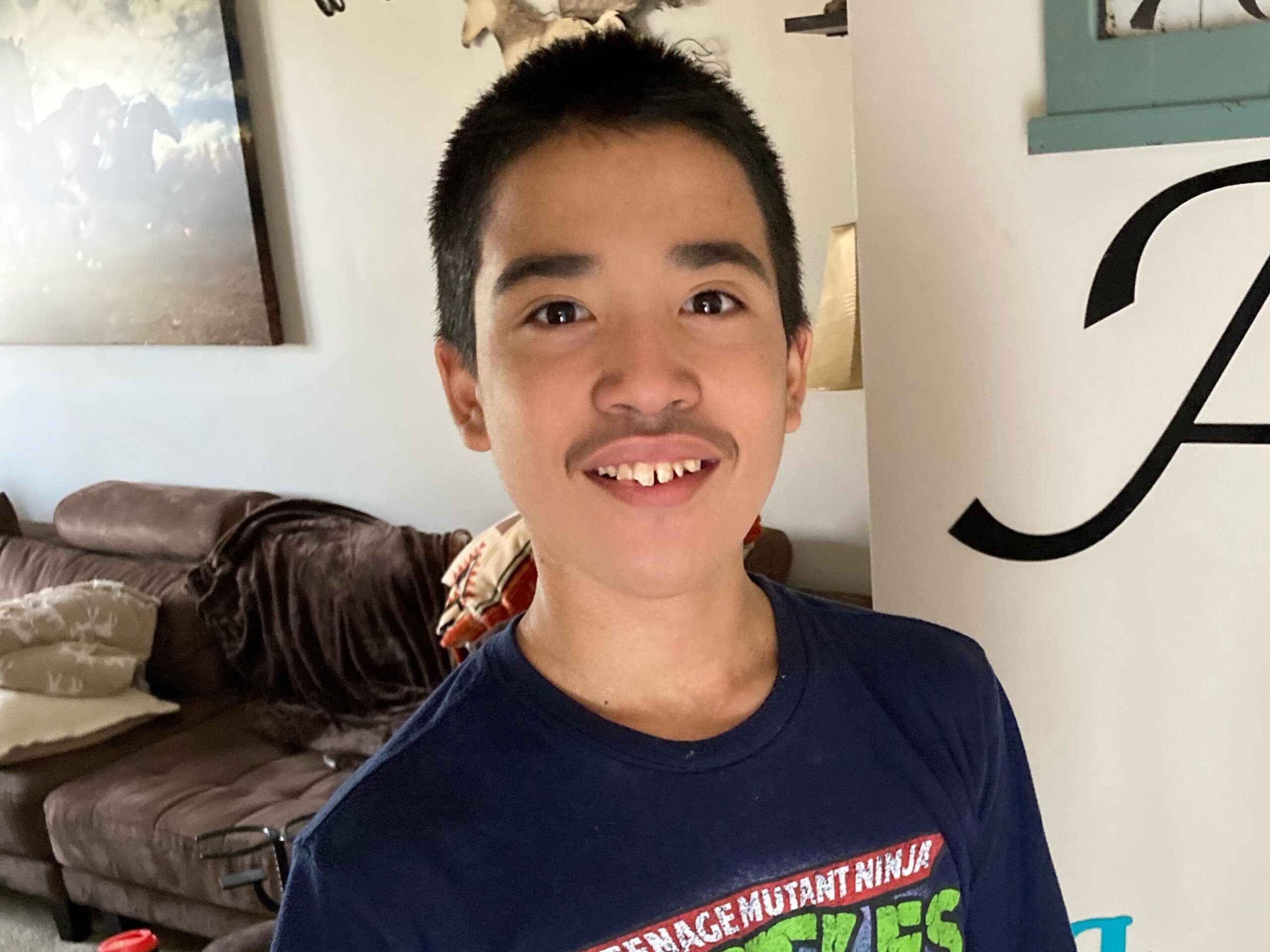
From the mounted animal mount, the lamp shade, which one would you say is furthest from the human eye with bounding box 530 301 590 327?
the mounted animal mount

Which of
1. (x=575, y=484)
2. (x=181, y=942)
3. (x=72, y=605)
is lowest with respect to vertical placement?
(x=181, y=942)

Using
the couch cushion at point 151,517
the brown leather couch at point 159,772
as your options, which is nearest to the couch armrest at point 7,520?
Answer: the brown leather couch at point 159,772

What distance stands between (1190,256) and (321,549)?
246cm

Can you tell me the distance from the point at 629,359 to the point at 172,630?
2.83m

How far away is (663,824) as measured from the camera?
765mm

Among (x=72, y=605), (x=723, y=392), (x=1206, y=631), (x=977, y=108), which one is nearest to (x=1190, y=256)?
(x=977, y=108)

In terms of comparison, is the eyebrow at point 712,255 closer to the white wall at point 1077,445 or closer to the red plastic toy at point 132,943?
the white wall at point 1077,445

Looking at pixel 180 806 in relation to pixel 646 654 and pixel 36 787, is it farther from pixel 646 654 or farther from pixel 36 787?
pixel 646 654

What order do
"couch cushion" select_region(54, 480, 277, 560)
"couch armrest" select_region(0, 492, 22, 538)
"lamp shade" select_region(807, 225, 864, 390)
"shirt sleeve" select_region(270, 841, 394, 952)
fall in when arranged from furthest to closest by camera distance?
"couch armrest" select_region(0, 492, 22, 538)
"couch cushion" select_region(54, 480, 277, 560)
"lamp shade" select_region(807, 225, 864, 390)
"shirt sleeve" select_region(270, 841, 394, 952)

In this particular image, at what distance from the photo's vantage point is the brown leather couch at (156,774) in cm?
260

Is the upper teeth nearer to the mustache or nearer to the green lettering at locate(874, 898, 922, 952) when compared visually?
the mustache

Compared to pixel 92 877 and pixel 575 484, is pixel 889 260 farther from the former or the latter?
pixel 92 877

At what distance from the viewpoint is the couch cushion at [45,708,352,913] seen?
2.55m

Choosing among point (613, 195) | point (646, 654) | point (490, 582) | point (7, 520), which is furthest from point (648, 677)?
point (7, 520)
